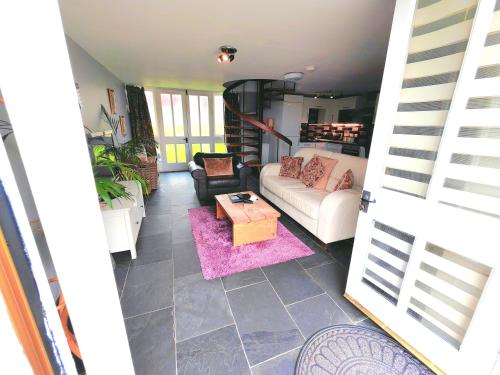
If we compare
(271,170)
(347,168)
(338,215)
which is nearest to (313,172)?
(347,168)

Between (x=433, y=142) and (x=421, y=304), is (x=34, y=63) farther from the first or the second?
(x=421, y=304)

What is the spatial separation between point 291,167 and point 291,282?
207cm

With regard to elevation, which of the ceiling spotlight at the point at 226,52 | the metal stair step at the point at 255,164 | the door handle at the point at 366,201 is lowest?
the metal stair step at the point at 255,164

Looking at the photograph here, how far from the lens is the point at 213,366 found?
122 centimetres

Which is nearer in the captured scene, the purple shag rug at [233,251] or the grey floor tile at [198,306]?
the grey floor tile at [198,306]

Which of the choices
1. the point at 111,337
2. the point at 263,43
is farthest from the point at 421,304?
the point at 263,43

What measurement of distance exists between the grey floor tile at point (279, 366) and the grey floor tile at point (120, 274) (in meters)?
1.25

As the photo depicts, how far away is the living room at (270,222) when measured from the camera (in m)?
0.57

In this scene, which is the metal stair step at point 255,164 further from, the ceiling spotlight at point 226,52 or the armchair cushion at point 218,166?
the ceiling spotlight at point 226,52

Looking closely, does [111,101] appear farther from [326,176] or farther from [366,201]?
[366,201]

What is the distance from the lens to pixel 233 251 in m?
2.27

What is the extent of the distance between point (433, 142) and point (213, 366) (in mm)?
1732

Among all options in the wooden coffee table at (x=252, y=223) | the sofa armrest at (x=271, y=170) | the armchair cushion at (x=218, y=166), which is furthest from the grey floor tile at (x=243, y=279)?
the armchair cushion at (x=218, y=166)

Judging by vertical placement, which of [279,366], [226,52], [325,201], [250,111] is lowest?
[279,366]
